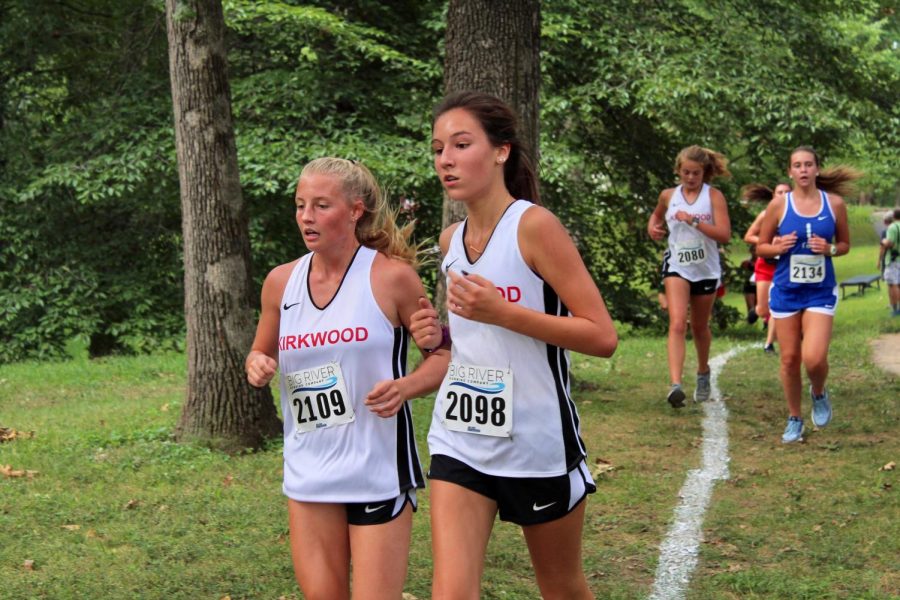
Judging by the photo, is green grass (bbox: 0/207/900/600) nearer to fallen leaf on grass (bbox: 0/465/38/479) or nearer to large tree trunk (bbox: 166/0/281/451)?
fallen leaf on grass (bbox: 0/465/38/479)

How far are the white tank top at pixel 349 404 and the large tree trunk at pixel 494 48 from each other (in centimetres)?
586

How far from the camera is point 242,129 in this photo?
56.6 feet

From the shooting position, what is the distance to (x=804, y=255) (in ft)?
28.2

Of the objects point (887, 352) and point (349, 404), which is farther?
point (887, 352)

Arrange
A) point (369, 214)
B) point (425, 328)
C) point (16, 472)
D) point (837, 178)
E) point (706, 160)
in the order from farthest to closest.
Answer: point (706, 160)
point (837, 178)
point (16, 472)
point (369, 214)
point (425, 328)

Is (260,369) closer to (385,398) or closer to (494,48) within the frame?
(385,398)

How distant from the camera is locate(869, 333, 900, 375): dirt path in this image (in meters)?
14.1

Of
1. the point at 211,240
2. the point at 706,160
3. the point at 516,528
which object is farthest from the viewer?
the point at 706,160

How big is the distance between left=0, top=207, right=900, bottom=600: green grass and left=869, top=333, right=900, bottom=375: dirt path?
260 centimetres

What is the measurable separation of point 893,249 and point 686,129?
935 centimetres

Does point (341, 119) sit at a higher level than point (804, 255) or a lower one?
higher

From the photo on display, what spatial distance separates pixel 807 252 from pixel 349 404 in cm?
549

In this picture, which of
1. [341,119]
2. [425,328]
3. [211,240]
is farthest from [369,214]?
[341,119]

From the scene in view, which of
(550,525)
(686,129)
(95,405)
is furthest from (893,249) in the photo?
(550,525)
